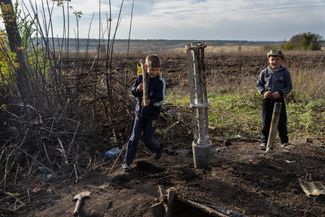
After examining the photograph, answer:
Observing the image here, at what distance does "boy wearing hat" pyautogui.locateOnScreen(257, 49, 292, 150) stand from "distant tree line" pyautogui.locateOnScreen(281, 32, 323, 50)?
4410cm

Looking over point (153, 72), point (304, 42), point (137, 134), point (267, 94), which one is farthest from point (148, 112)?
point (304, 42)

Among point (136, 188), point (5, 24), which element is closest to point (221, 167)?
point (136, 188)

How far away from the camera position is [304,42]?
4872cm

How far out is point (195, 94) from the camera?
488 cm

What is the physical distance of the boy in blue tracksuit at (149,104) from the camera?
494cm

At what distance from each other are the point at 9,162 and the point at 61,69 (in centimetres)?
163

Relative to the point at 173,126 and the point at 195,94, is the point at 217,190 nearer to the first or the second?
the point at 195,94

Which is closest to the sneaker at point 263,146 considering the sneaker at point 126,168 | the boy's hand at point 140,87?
the sneaker at point 126,168

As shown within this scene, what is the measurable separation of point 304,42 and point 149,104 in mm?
46744

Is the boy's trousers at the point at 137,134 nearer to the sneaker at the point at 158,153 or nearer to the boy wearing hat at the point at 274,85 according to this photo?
the sneaker at the point at 158,153

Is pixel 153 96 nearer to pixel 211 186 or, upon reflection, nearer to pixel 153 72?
pixel 153 72

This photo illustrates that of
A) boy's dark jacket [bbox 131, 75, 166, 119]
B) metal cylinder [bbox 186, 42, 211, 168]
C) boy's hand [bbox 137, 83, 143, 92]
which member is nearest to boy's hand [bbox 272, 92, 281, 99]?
metal cylinder [bbox 186, 42, 211, 168]

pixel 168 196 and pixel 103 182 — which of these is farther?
pixel 103 182

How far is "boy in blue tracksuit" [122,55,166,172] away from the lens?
16.2ft
